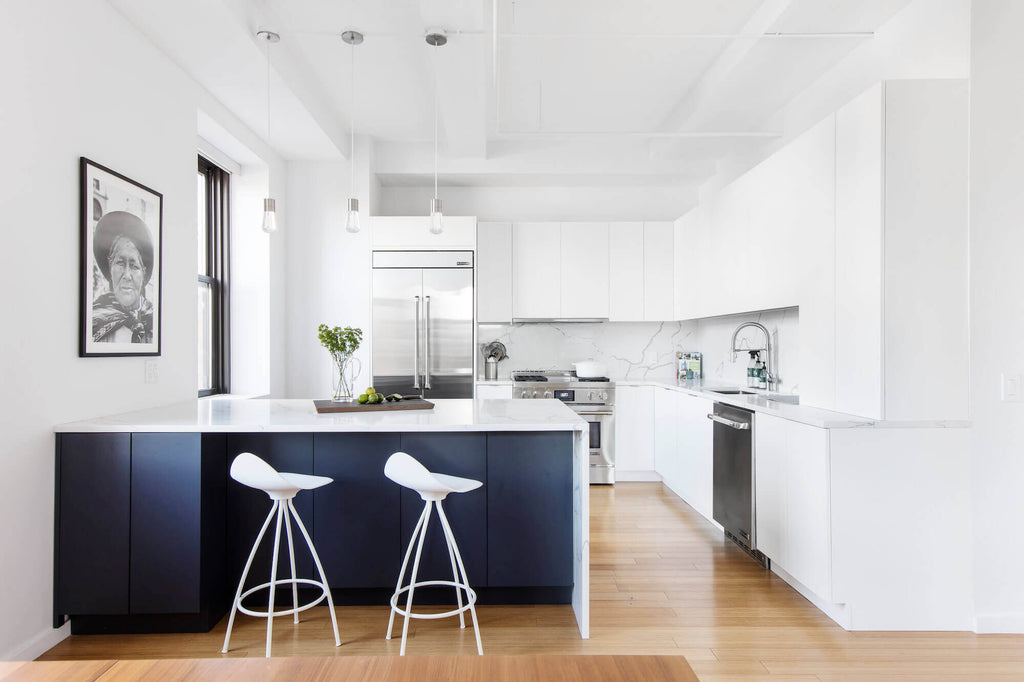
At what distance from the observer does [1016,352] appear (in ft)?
8.43

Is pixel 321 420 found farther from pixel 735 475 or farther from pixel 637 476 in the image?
pixel 637 476

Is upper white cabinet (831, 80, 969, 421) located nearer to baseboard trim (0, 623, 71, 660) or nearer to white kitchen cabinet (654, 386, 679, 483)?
white kitchen cabinet (654, 386, 679, 483)

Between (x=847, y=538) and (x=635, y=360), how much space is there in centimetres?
337

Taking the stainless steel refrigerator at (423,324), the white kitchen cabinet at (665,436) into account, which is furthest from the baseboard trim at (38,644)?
the white kitchen cabinet at (665,436)

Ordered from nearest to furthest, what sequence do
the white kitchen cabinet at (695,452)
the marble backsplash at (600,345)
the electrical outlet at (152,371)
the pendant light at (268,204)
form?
1. the pendant light at (268,204)
2. the electrical outlet at (152,371)
3. the white kitchen cabinet at (695,452)
4. the marble backsplash at (600,345)

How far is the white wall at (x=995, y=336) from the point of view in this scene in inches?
100

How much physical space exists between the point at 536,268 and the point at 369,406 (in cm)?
287

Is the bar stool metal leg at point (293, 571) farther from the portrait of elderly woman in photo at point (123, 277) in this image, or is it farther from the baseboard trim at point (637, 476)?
the baseboard trim at point (637, 476)

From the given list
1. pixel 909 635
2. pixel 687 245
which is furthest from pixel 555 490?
pixel 687 245

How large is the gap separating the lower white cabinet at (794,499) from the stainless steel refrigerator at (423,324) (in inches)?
104

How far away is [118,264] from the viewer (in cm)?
287

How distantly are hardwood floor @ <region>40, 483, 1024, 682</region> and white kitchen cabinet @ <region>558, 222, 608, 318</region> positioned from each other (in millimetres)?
2840

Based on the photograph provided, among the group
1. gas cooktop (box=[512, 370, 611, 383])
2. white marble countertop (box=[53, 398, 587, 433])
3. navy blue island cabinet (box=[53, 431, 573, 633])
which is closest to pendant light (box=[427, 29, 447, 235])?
white marble countertop (box=[53, 398, 587, 433])

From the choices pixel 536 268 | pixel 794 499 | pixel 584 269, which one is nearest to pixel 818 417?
pixel 794 499
